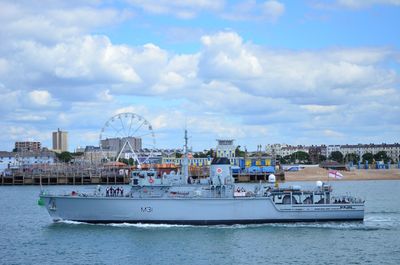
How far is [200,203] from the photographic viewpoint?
1870 inches

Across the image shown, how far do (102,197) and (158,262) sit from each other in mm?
13372

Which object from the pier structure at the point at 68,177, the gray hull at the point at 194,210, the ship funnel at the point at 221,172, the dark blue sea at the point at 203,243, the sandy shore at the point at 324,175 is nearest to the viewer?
the dark blue sea at the point at 203,243

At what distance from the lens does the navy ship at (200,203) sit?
4756 centimetres

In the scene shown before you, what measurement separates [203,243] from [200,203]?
6279 millimetres

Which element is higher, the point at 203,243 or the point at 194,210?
the point at 194,210

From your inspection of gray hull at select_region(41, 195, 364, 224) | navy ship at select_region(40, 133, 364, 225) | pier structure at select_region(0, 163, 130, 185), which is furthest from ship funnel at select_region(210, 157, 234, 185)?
pier structure at select_region(0, 163, 130, 185)

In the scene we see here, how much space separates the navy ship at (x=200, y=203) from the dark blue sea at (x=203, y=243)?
0.64 metres

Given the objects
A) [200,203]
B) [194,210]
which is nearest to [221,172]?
[200,203]

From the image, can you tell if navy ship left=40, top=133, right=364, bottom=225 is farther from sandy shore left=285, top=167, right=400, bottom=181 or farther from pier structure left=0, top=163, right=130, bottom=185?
sandy shore left=285, top=167, right=400, bottom=181

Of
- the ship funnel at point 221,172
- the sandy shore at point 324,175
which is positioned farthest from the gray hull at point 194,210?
the sandy shore at point 324,175

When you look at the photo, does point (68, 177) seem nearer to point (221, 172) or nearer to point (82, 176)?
point (82, 176)

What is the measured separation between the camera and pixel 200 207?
156ft

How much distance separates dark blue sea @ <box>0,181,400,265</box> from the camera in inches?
1439

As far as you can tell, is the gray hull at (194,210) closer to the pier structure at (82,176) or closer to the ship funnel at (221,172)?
the ship funnel at (221,172)
